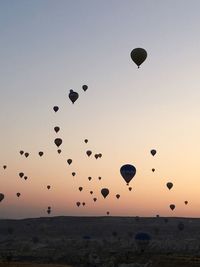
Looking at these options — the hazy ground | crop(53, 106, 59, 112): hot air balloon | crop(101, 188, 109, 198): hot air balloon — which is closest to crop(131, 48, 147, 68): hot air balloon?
crop(53, 106, 59, 112): hot air balloon

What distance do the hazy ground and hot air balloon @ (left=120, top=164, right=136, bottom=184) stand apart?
1180 inches

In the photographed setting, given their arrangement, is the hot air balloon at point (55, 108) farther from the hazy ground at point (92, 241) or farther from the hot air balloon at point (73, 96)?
the hazy ground at point (92, 241)

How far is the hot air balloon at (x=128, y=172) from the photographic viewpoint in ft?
191

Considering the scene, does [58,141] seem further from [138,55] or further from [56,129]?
[138,55]

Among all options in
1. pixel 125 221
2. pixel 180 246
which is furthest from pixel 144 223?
pixel 180 246

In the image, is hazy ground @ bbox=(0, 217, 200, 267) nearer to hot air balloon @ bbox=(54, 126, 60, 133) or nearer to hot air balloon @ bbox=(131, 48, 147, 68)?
hot air balloon @ bbox=(54, 126, 60, 133)

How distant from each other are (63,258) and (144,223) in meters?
89.1

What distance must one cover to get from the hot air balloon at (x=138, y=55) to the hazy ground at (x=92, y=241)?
143 ft

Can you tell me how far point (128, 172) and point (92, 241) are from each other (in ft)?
311

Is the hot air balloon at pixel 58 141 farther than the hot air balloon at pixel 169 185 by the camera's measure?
No

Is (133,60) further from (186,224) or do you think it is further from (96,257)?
(186,224)

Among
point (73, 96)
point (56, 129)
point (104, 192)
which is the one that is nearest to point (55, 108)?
point (56, 129)

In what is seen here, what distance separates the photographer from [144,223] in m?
194

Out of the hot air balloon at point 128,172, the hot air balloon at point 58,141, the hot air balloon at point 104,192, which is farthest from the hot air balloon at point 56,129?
the hot air balloon at point 128,172
